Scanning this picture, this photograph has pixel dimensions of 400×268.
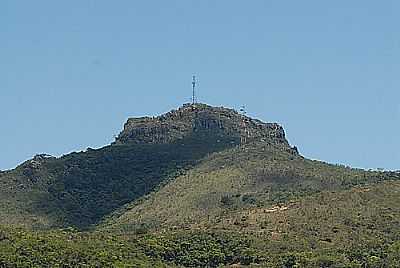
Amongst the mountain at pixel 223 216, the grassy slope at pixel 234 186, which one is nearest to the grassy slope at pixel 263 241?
the mountain at pixel 223 216

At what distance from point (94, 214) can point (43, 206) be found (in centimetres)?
1080

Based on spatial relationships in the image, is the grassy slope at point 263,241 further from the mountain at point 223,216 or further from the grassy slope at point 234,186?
the grassy slope at point 234,186

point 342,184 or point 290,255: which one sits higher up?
point 342,184

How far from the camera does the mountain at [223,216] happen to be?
10925 centimetres

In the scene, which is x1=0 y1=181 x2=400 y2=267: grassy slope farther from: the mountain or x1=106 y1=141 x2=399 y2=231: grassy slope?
x1=106 y1=141 x2=399 y2=231: grassy slope

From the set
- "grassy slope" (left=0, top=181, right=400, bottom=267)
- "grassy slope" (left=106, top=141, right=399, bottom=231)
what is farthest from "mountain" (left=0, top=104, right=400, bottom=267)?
"grassy slope" (left=106, top=141, right=399, bottom=231)

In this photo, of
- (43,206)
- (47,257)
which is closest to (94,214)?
(43,206)

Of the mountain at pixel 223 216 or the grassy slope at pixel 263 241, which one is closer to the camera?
the grassy slope at pixel 263 241

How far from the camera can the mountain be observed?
4301 inches

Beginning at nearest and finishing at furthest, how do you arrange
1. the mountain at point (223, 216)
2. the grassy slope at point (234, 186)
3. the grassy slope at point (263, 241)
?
the grassy slope at point (263, 241)
the mountain at point (223, 216)
the grassy slope at point (234, 186)

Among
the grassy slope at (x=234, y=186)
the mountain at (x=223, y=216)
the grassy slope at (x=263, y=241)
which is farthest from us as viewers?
the grassy slope at (x=234, y=186)

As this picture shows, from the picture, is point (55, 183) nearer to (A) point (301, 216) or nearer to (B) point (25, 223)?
(B) point (25, 223)

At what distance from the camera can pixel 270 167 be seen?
176m

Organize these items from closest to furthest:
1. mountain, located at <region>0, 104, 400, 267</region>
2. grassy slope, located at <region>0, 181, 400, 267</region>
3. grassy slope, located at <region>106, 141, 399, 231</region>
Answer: grassy slope, located at <region>0, 181, 400, 267</region> < mountain, located at <region>0, 104, 400, 267</region> < grassy slope, located at <region>106, 141, 399, 231</region>
